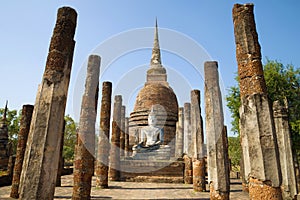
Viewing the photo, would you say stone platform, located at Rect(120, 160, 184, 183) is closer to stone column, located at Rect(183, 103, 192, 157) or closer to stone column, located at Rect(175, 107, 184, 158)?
stone column, located at Rect(175, 107, 184, 158)

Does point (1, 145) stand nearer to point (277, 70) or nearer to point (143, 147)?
point (143, 147)

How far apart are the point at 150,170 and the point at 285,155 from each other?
777cm

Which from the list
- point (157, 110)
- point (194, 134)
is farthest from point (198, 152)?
point (157, 110)

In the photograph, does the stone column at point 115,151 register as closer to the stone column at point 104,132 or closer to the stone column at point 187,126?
the stone column at point 104,132

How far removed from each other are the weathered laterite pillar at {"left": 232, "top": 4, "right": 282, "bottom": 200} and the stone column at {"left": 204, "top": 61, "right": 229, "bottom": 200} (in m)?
1.36

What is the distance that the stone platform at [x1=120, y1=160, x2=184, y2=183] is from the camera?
13.7 meters

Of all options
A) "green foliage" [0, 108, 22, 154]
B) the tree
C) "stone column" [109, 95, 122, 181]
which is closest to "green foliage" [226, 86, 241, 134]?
the tree

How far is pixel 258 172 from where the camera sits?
494 cm

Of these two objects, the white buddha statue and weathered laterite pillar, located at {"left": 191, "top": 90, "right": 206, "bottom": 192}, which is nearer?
weathered laterite pillar, located at {"left": 191, "top": 90, "right": 206, "bottom": 192}

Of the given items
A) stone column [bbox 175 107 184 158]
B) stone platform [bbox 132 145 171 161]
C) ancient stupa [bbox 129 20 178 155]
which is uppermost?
ancient stupa [bbox 129 20 178 155]

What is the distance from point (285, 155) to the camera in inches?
334

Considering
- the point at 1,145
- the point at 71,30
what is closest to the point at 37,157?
the point at 71,30

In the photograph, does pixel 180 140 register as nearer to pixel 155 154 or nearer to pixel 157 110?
pixel 155 154

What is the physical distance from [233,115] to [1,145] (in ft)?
58.8
